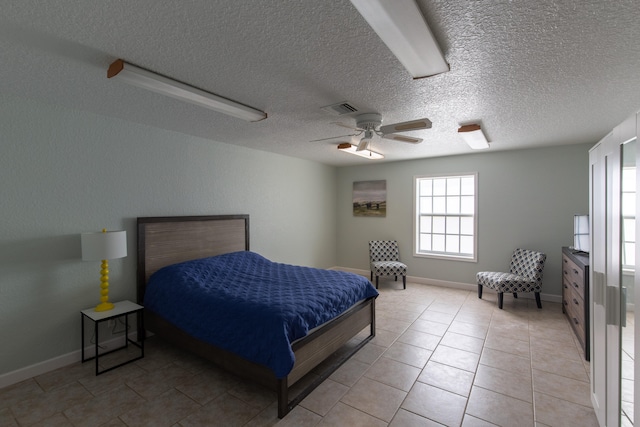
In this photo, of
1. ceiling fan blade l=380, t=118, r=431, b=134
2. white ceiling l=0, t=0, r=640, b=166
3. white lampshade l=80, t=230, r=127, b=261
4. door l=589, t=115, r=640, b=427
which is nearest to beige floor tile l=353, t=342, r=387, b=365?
door l=589, t=115, r=640, b=427

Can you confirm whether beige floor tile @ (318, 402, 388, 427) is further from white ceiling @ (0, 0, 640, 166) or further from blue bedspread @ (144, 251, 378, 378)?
white ceiling @ (0, 0, 640, 166)

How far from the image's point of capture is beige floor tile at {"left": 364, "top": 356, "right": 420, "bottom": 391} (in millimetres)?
2459

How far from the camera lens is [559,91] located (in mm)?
2346

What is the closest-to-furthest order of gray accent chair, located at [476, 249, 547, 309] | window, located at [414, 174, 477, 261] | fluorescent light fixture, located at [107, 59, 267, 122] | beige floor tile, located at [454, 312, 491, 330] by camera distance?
1. fluorescent light fixture, located at [107, 59, 267, 122]
2. beige floor tile, located at [454, 312, 491, 330]
3. gray accent chair, located at [476, 249, 547, 309]
4. window, located at [414, 174, 477, 261]

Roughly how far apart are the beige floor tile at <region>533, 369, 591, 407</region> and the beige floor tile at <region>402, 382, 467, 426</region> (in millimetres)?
742

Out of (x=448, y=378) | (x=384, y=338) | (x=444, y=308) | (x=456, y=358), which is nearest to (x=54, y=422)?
(x=384, y=338)

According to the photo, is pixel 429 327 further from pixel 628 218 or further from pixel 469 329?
pixel 628 218

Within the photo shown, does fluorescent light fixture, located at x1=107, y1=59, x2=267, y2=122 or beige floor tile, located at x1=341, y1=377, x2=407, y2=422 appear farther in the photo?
beige floor tile, located at x1=341, y1=377, x2=407, y2=422

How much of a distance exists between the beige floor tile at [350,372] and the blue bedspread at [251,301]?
1.67 feet

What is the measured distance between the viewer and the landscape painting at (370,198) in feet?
19.7

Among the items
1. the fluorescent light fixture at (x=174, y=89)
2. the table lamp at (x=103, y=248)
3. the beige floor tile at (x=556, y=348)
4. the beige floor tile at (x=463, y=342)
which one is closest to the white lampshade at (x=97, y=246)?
the table lamp at (x=103, y=248)

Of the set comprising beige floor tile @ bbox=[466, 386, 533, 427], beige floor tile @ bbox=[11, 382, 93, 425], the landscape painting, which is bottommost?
beige floor tile @ bbox=[11, 382, 93, 425]

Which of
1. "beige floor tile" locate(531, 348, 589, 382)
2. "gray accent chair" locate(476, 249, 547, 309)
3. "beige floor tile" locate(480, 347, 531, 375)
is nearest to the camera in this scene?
"beige floor tile" locate(531, 348, 589, 382)

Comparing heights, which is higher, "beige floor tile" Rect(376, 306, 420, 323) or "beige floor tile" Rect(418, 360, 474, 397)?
"beige floor tile" Rect(376, 306, 420, 323)
